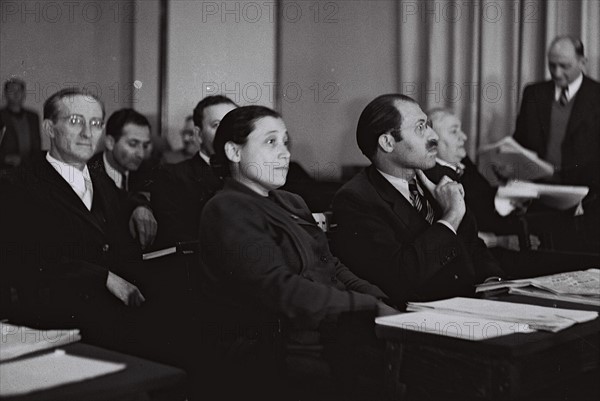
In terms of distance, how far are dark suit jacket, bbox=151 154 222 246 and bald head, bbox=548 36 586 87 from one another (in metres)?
2.26

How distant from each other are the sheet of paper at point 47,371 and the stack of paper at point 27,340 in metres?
0.03

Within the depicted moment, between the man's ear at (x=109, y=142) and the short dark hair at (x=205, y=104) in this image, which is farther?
the man's ear at (x=109, y=142)

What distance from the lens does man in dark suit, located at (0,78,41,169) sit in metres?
3.84

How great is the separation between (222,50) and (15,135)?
1.17 metres

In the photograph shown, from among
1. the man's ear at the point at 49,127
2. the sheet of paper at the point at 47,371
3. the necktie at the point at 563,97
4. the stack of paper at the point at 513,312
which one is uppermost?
the necktie at the point at 563,97

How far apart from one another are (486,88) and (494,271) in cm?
258

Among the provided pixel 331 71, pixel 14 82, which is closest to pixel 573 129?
pixel 331 71

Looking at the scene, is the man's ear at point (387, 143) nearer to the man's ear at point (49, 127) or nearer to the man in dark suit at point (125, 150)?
the man's ear at point (49, 127)

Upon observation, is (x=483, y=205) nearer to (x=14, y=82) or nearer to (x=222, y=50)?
(x=222, y=50)

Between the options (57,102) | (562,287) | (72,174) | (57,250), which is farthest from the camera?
(57,102)

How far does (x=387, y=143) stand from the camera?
245cm

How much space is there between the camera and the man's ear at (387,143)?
245 cm

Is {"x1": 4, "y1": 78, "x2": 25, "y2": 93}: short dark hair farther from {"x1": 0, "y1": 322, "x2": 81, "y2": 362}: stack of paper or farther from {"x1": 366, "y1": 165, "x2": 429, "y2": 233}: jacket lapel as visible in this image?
{"x1": 0, "y1": 322, "x2": 81, "y2": 362}: stack of paper

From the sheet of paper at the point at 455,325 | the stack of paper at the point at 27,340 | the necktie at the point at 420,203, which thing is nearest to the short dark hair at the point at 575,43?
the necktie at the point at 420,203
